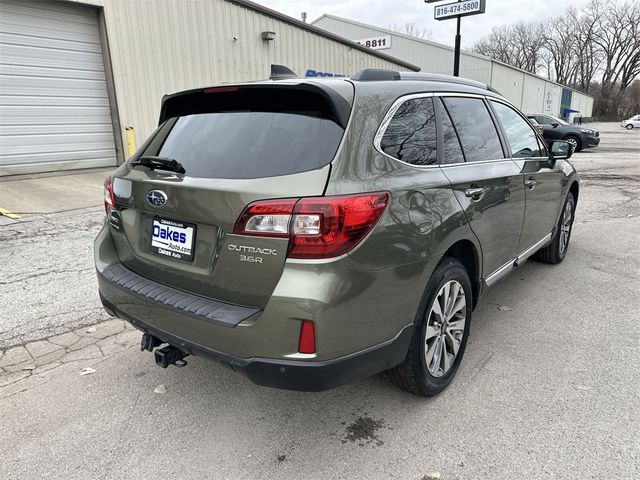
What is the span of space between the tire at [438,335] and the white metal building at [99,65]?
9.49 metres

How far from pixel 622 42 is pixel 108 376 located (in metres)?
93.1

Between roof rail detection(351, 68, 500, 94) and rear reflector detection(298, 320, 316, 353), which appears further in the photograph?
roof rail detection(351, 68, 500, 94)

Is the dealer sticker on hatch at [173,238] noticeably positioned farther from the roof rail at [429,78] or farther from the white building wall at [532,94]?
the white building wall at [532,94]

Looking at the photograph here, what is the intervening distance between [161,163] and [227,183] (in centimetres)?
57

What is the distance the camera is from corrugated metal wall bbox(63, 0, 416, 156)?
34.2ft

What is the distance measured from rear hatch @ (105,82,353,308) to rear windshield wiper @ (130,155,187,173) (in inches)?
0.9

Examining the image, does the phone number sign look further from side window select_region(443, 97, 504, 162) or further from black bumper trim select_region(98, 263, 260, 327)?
black bumper trim select_region(98, 263, 260, 327)

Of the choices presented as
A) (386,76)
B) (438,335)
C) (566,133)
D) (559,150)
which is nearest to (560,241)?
(559,150)

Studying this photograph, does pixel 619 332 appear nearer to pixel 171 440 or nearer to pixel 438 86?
pixel 438 86

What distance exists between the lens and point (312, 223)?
1.98 metres

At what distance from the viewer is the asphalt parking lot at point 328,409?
2281 millimetres

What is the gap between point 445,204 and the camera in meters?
2.58

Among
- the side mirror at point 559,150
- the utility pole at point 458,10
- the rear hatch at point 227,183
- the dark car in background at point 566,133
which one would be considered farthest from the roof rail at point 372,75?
the dark car in background at point 566,133

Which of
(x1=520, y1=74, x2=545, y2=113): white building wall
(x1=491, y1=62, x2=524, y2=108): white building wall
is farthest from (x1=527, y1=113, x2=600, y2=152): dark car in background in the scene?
(x1=520, y1=74, x2=545, y2=113): white building wall
